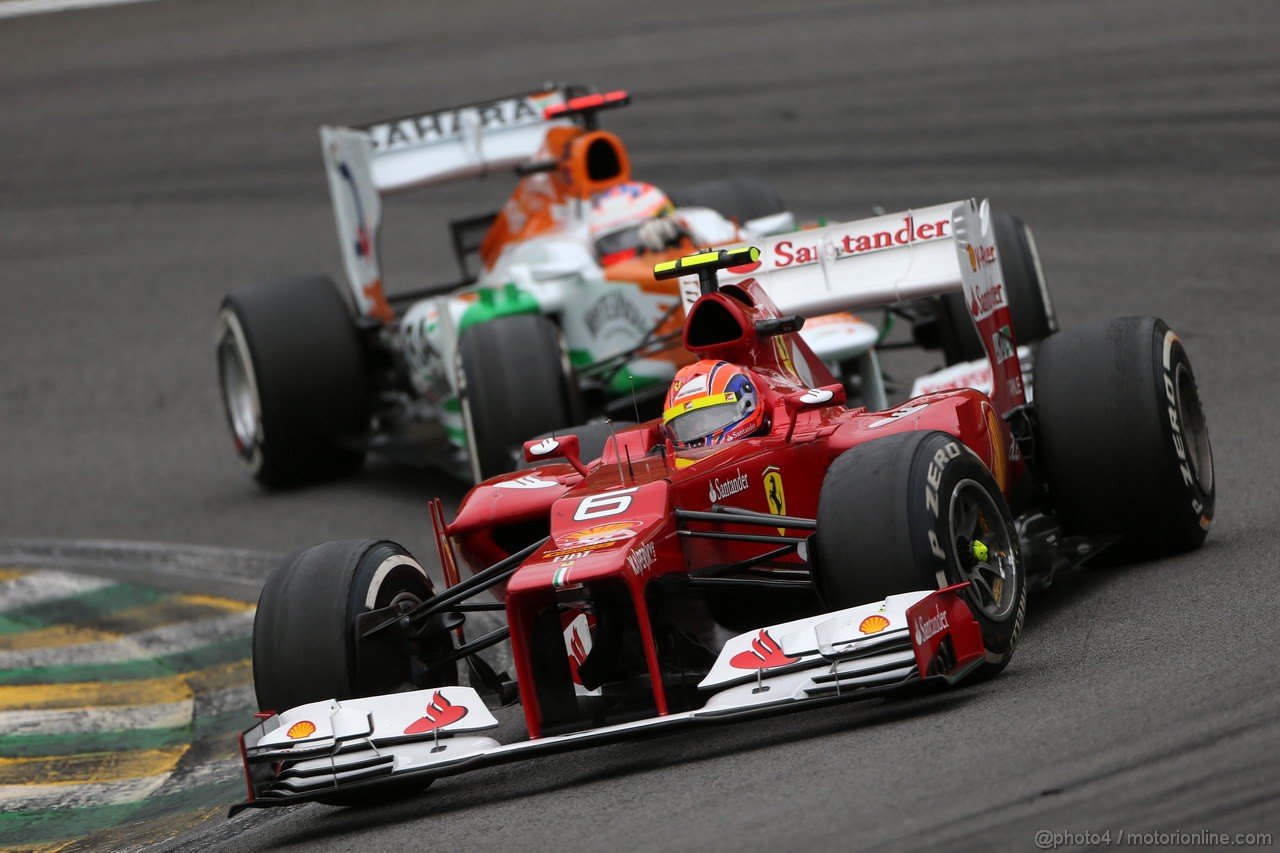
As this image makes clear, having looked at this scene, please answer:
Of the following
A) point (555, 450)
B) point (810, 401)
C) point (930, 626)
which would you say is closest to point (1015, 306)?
point (810, 401)

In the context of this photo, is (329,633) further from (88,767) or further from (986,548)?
(986,548)

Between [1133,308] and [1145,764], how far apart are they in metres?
10.1

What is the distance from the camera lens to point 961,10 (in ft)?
80.1

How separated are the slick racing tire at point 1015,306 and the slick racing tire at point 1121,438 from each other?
2.85m

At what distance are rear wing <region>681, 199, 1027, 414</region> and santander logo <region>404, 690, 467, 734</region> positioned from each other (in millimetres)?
2825

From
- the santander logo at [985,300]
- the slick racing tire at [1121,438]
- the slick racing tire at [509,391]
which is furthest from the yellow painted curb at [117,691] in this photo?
the slick racing tire at [1121,438]

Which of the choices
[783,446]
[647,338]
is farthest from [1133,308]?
[783,446]

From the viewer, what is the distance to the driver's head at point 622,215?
1359cm

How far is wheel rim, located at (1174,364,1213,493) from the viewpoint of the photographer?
9.06 m

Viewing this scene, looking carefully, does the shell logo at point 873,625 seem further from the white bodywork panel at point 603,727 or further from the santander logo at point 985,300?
the santander logo at point 985,300

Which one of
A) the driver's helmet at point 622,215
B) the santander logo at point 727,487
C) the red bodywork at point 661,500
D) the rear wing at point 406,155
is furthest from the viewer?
the rear wing at point 406,155

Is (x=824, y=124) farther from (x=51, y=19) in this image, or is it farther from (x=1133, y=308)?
(x=51, y=19)

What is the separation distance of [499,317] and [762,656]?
594 cm

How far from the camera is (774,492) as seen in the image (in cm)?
784
